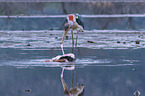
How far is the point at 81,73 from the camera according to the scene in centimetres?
1130

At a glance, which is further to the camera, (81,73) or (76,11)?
(76,11)

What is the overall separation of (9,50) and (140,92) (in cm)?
929

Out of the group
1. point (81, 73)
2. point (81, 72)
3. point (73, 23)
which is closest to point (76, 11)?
point (73, 23)

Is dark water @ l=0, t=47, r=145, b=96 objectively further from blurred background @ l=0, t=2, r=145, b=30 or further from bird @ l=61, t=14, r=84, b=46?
blurred background @ l=0, t=2, r=145, b=30

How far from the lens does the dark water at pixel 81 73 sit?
9086 millimetres

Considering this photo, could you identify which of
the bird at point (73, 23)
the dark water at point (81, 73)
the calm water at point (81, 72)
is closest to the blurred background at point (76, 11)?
the calm water at point (81, 72)

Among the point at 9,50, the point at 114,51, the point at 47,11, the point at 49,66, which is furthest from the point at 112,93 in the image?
the point at 47,11

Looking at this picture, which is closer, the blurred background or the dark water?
the dark water

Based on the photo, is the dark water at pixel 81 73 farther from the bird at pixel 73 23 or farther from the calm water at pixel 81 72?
the bird at pixel 73 23

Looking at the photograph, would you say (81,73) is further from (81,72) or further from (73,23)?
(73,23)

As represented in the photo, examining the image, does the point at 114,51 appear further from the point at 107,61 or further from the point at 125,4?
the point at 125,4

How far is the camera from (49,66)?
41.3 feet

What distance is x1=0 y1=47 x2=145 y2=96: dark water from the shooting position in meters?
9.09

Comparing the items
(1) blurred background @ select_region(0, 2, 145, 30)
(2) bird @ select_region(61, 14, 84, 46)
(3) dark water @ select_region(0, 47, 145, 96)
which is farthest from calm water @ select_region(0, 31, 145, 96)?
(1) blurred background @ select_region(0, 2, 145, 30)
